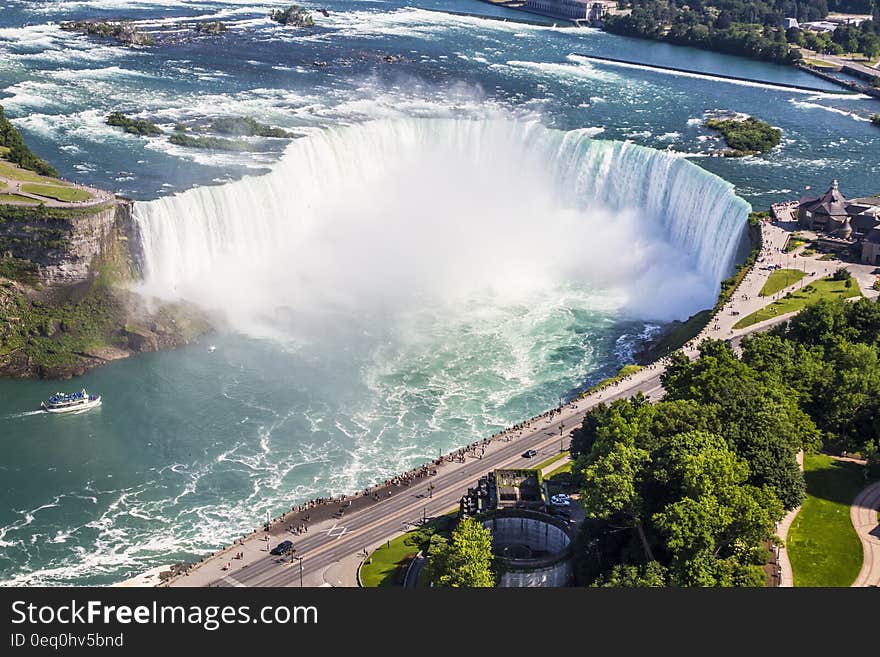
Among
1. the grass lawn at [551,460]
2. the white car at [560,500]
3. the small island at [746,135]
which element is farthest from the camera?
the small island at [746,135]

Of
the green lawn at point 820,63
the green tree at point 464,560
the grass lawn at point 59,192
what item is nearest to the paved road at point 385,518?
the green tree at point 464,560

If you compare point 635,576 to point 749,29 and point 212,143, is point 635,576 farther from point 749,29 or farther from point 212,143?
point 749,29

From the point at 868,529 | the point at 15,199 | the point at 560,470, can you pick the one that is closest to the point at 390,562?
the point at 560,470

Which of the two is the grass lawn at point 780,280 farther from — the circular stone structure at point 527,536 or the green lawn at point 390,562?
the green lawn at point 390,562

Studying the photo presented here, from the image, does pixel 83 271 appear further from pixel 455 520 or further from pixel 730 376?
pixel 730 376

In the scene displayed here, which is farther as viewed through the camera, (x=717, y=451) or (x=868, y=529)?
Answer: (x=868, y=529)

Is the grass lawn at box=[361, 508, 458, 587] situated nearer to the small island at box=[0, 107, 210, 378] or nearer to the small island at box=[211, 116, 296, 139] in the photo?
the small island at box=[0, 107, 210, 378]
